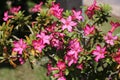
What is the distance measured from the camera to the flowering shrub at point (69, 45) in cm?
342

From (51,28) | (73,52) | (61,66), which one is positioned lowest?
(61,66)

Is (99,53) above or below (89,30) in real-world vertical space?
below

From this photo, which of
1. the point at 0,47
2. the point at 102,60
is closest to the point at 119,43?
the point at 102,60

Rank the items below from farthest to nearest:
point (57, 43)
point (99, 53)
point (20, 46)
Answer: point (57, 43)
point (20, 46)
point (99, 53)

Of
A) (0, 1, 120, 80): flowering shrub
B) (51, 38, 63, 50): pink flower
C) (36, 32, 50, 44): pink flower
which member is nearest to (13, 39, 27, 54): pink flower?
(0, 1, 120, 80): flowering shrub

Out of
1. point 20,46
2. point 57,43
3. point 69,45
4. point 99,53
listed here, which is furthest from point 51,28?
point 99,53

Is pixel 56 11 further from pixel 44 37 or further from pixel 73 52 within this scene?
pixel 73 52

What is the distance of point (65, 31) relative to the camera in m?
3.60

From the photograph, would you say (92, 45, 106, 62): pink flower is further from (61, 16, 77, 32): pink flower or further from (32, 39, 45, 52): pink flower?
(32, 39, 45, 52): pink flower

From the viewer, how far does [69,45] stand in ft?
11.6

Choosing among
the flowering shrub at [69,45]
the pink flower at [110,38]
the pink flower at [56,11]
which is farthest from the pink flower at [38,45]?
the pink flower at [110,38]

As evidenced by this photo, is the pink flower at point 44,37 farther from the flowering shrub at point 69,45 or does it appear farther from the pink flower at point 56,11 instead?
the pink flower at point 56,11

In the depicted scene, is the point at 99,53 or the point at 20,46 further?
the point at 20,46

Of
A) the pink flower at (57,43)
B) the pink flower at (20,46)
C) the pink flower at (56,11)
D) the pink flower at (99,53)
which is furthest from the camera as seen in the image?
the pink flower at (56,11)
